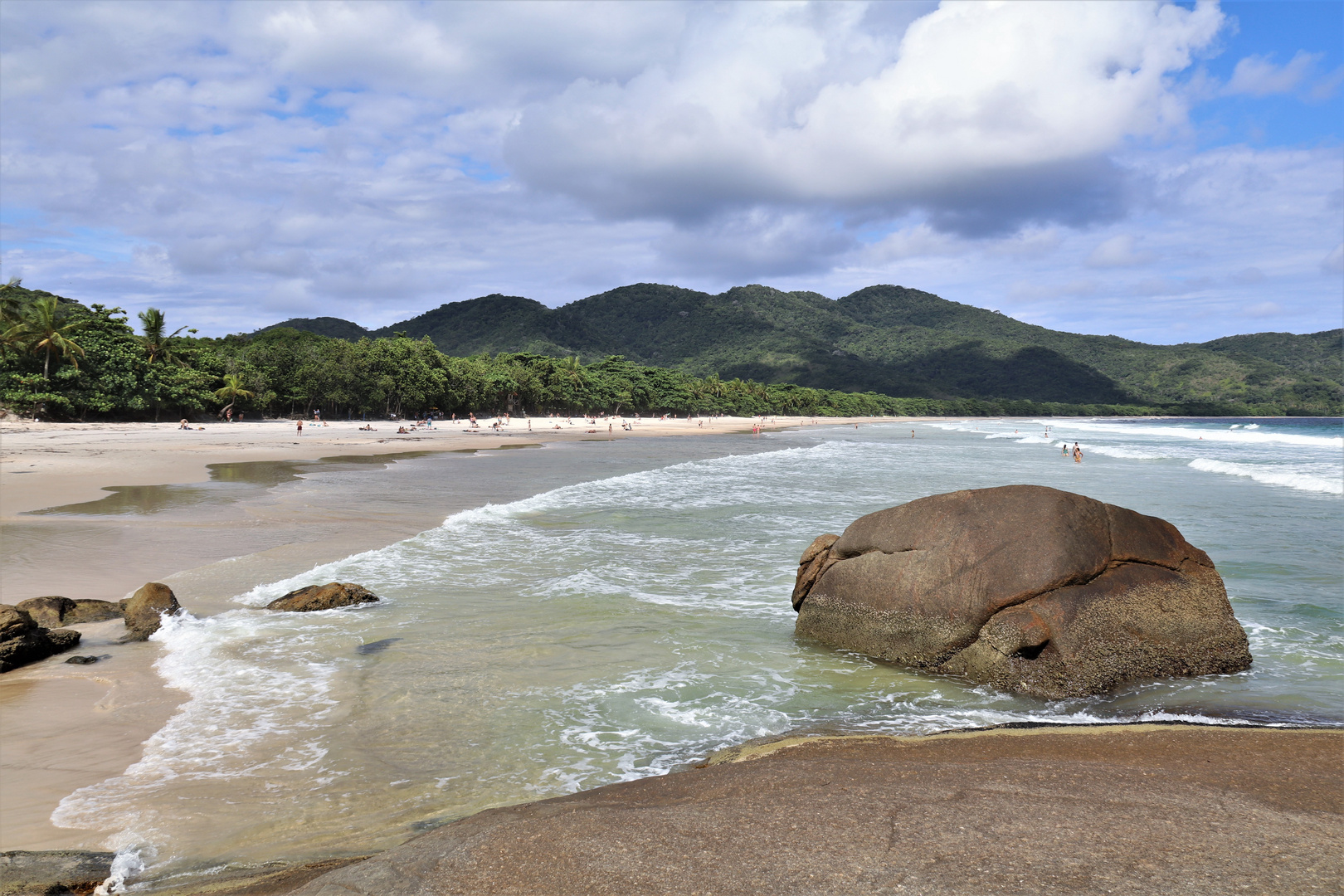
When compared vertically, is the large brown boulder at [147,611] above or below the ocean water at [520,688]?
above

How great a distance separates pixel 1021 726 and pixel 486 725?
14.9ft

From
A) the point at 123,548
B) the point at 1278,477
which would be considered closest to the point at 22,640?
the point at 123,548

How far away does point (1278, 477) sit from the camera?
29906 mm

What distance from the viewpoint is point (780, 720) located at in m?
6.50

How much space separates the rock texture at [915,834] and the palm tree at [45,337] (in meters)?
68.1

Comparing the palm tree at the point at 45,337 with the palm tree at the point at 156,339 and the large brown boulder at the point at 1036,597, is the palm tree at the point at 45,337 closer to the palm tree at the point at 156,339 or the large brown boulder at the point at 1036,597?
the palm tree at the point at 156,339

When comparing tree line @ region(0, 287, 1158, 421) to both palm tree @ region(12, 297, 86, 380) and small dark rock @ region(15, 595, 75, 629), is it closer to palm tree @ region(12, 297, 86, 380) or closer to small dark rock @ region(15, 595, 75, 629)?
palm tree @ region(12, 297, 86, 380)

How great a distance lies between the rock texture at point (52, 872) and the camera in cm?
372

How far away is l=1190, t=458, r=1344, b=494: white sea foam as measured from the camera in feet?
85.1

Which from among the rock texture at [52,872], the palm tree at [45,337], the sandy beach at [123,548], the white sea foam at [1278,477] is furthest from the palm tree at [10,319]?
the white sea foam at [1278,477]

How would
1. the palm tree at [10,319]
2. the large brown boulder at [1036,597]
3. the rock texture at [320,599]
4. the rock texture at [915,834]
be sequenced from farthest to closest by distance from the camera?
the palm tree at [10,319]
the rock texture at [320,599]
the large brown boulder at [1036,597]
the rock texture at [915,834]

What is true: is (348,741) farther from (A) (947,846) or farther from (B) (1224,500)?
(B) (1224,500)

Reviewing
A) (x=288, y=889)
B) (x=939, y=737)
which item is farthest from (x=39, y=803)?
(x=939, y=737)

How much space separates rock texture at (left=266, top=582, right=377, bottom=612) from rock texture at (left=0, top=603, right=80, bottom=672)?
2431mm
